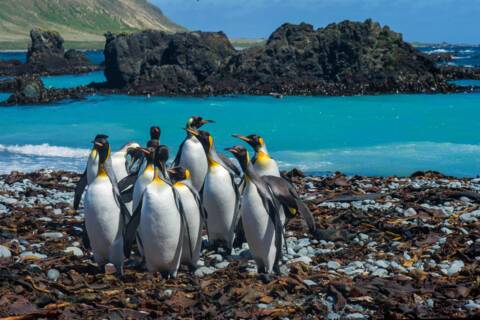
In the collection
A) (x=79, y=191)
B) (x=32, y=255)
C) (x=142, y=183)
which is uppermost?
(x=142, y=183)

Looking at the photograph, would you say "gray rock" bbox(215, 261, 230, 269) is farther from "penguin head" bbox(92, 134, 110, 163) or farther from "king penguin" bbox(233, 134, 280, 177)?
"penguin head" bbox(92, 134, 110, 163)

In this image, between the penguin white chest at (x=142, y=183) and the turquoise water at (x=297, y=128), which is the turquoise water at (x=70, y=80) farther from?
the penguin white chest at (x=142, y=183)

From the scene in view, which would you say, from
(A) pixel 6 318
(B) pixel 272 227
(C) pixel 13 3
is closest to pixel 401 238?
(B) pixel 272 227

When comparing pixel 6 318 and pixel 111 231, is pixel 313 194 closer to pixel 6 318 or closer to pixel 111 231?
pixel 111 231

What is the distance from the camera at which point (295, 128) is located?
20312 mm

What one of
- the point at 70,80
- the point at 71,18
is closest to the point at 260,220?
the point at 70,80

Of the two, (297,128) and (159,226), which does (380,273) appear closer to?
(159,226)

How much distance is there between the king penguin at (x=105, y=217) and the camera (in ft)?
17.4

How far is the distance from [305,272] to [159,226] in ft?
3.84

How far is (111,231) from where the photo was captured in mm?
5391

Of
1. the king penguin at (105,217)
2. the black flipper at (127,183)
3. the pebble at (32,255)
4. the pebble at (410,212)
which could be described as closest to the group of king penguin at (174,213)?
the king penguin at (105,217)

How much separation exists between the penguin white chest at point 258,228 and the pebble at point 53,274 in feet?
4.83

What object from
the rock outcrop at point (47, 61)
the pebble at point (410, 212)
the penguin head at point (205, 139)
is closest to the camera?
the penguin head at point (205, 139)

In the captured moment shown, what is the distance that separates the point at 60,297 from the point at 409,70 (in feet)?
101
